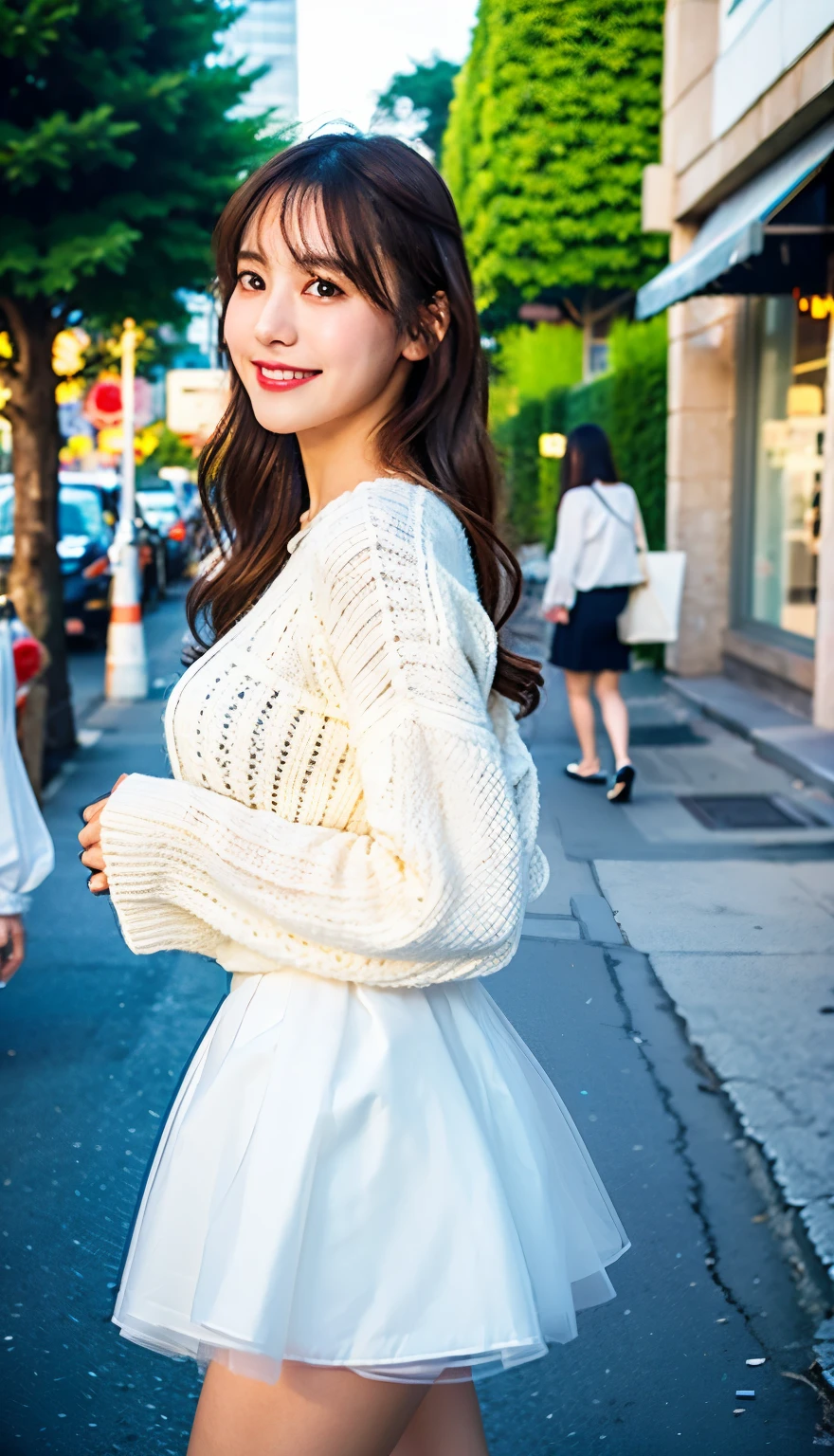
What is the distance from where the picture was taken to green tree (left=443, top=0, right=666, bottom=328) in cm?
1390

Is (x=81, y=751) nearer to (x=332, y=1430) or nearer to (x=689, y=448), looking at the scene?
(x=689, y=448)

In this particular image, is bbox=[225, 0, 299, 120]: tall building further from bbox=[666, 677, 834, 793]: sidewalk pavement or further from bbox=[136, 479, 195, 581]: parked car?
bbox=[136, 479, 195, 581]: parked car

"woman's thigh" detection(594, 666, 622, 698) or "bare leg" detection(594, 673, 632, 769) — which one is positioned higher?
"woman's thigh" detection(594, 666, 622, 698)

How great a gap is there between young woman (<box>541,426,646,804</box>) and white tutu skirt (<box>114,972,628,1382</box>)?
275 inches

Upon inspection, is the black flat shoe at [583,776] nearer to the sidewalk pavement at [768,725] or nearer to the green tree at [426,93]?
the sidewalk pavement at [768,725]

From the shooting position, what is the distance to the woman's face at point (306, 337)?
1687mm

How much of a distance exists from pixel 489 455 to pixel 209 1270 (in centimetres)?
96

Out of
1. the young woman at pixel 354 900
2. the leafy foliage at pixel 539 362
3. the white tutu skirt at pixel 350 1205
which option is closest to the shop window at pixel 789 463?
the young woman at pixel 354 900

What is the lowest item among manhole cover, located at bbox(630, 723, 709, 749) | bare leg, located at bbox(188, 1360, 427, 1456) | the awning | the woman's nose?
manhole cover, located at bbox(630, 723, 709, 749)

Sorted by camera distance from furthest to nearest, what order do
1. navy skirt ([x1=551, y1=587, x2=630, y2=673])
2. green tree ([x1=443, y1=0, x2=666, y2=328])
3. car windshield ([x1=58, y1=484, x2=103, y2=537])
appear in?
car windshield ([x1=58, y1=484, x2=103, y2=537]) → green tree ([x1=443, y1=0, x2=666, y2=328]) → navy skirt ([x1=551, y1=587, x2=630, y2=673])

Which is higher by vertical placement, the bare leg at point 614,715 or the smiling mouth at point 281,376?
the smiling mouth at point 281,376

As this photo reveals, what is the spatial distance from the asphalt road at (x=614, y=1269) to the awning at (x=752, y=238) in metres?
6.27

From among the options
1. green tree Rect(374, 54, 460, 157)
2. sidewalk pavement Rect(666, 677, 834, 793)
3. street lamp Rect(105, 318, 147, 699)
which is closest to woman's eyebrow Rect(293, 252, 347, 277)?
sidewalk pavement Rect(666, 677, 834, 793)

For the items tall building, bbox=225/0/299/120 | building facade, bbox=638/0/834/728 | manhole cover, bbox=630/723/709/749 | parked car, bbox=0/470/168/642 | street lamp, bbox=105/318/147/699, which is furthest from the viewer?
parked car, bbox=0/470/168/642
